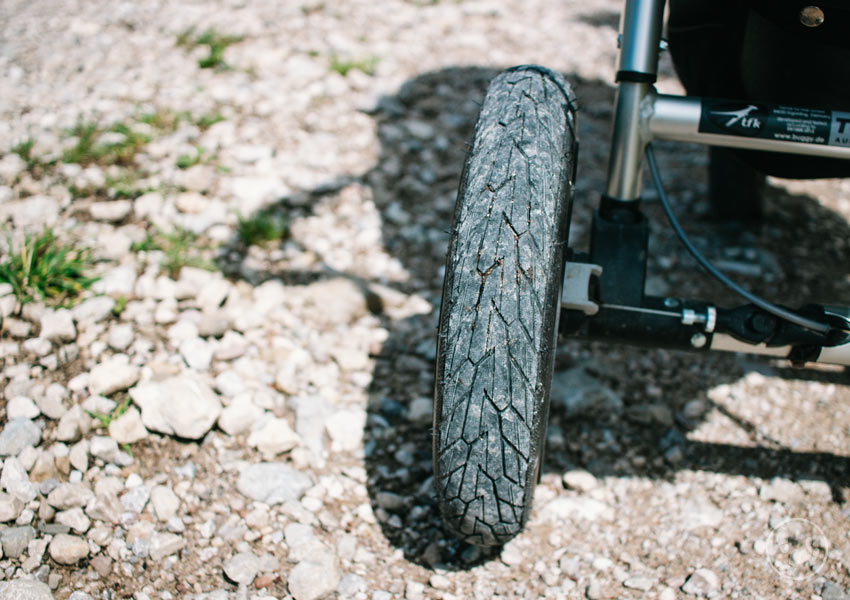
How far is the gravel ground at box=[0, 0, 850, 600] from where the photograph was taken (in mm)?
1603

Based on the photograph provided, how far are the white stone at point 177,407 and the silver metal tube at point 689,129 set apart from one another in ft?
4.32

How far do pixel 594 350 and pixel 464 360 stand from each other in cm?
108

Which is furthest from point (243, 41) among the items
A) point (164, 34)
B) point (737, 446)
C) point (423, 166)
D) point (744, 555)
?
point (744, 555)

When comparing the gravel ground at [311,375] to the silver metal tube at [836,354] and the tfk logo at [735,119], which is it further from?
the tfk logo at [735,119]

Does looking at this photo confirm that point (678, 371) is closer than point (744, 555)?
No

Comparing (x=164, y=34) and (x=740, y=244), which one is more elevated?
(x=164, y=34)

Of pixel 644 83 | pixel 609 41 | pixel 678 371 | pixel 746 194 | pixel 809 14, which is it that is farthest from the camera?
pixel 609 41

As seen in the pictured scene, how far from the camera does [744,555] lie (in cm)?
165

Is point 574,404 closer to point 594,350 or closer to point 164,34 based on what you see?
point 594,350

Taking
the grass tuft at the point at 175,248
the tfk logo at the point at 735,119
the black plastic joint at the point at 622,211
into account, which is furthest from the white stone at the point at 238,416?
the tfk logo at the point at 735,119

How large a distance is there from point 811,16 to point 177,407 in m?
1.77

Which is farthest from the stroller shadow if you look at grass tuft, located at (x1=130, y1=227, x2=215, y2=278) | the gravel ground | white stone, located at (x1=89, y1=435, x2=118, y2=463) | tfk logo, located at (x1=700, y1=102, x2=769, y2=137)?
white stone, located at (x1=89, y1=435, x2=118, y2=463)

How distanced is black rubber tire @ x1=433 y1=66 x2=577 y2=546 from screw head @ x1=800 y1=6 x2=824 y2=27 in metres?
0.62

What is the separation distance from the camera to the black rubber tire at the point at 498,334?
1.29 m
